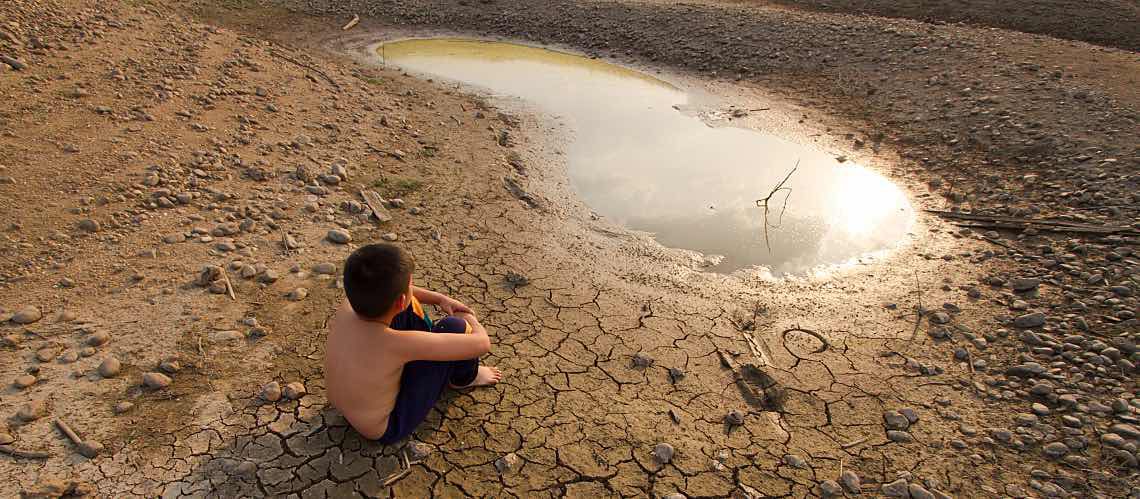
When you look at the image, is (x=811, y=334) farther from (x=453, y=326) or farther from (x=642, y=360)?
(x=453, y=326)

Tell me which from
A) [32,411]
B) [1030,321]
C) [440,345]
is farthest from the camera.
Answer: [1030,321]

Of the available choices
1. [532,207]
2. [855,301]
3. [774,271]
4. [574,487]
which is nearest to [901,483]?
[574,487]

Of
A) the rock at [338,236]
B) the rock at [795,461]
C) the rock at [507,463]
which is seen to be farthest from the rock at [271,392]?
the rock at [795,461]

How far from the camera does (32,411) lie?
267cm

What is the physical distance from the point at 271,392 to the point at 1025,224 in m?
5.84

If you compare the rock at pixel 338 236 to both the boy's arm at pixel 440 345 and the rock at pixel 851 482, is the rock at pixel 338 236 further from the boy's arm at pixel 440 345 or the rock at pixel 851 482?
the rock at pixel 851 482

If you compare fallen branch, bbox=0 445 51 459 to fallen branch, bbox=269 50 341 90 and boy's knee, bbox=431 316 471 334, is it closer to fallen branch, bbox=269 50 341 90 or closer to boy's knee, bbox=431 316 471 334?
boy's knee, bbox=431 316 471 334

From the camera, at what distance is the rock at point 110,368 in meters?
2.95

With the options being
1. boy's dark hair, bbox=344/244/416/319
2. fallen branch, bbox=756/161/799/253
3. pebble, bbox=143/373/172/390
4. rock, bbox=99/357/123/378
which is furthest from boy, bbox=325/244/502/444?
fallen branch, bbox=756/161/799/253

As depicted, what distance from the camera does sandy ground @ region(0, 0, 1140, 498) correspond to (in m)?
2.75

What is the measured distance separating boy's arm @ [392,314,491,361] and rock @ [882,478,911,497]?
1.99 metres

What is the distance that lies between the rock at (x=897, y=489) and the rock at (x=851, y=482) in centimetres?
11

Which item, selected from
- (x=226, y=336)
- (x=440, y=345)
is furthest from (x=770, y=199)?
(x=226, y=336)

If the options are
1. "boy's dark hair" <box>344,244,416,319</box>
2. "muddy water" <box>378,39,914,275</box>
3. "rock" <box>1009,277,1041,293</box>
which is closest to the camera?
"boy's dark hair" <box>344,244,416,319</box>
